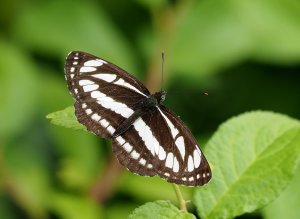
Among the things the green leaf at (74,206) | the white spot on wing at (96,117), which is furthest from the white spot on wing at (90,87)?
the green leaf at (74,206)

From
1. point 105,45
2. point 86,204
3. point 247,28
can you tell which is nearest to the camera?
point 86,204

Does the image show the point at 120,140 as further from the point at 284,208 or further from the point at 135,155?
the point at 284,208

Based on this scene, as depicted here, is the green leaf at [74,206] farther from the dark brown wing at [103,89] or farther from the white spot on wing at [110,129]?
the white spot on wing at [110,129]

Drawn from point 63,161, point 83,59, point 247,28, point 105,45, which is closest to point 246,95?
point 247,28

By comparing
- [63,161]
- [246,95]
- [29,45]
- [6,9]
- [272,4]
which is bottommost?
[246,95]

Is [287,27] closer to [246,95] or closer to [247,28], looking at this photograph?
[247,28]

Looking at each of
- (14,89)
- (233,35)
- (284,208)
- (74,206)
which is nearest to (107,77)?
(284,208)

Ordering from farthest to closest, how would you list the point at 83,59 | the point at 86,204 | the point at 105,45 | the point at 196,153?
the point at 105,45 → the point at 86,204 → the point at 83,59 → the point at 196,153

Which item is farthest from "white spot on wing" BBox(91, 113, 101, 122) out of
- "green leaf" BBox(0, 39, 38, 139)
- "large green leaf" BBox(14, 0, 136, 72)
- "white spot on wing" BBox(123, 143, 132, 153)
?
"large green leaf" BBox(14, 0, 136, 72)
